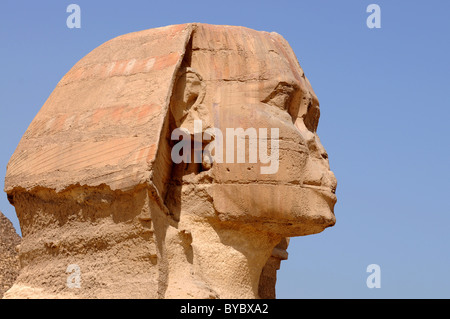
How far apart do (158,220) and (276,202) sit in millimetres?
1166

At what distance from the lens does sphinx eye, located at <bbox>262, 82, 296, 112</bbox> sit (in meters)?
10.1

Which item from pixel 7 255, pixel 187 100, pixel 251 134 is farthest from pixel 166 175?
pixel 7 255

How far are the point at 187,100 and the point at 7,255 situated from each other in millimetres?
14025

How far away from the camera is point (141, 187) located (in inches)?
361

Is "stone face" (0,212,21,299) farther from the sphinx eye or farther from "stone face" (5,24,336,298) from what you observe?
the sphinx eye

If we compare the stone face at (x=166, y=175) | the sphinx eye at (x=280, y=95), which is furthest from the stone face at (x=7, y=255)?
the sphinx eye at (x=280, y=95)

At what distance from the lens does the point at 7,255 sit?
23.1m

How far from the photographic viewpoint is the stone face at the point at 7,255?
2286 centimetres

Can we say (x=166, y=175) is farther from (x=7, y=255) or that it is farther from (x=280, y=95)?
(x=7, y=255)

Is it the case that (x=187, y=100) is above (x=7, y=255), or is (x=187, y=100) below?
above

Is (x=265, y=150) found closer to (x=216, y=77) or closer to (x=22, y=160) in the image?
(x=216, y=77)

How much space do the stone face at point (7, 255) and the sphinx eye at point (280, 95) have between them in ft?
45.1
